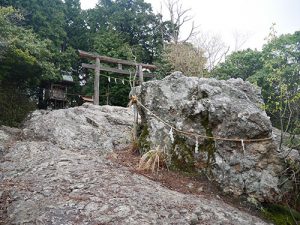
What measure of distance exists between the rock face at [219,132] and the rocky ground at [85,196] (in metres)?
0.75

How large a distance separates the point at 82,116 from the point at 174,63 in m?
6.89

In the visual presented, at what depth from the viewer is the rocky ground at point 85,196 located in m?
3.42

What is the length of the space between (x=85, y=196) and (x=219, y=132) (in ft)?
8.74

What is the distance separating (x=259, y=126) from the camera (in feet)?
16.8

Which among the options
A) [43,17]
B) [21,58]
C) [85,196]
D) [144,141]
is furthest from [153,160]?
[43,17]

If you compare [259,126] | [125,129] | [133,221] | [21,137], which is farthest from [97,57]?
[133,221]

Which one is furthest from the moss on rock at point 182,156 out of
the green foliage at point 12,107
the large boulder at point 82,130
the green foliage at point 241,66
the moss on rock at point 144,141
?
the green foliage at point 241,66

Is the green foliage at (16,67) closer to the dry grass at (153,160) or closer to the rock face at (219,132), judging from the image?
the rock face at (219,132)

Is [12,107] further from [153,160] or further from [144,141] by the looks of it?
[153,160]

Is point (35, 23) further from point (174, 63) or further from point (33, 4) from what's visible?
point (174, 63)

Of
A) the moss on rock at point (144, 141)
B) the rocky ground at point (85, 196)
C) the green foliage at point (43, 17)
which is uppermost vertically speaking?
the green foliage at point (43, 17)

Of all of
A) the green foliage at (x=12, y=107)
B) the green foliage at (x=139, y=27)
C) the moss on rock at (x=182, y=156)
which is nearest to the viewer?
the moss on rock at (x=182, y=156)

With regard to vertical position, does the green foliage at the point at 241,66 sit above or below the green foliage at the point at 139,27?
below

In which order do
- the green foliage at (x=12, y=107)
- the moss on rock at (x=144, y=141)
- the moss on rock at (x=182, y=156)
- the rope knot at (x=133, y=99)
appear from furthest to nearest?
the green foliage at (x=12, y=107), the rope knot at (x=133, y=99), the moss on rock at (x=144, y=141), the moss on rock at (x=182, y=156)
